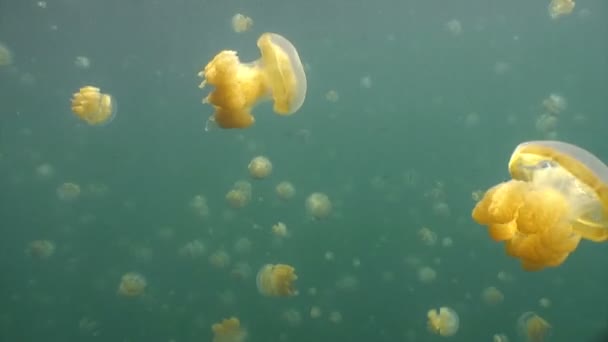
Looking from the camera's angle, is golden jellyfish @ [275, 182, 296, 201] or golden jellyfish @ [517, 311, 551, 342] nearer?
golden jellyfish @ [517, 311, 551, 342]

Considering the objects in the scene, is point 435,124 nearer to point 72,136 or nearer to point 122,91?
point 122,91

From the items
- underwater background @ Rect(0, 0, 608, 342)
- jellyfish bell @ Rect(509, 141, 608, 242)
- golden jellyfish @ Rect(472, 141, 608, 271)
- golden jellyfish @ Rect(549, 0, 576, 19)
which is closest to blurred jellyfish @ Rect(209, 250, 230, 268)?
underwater background @ Rect(0, 0, 608, 342)

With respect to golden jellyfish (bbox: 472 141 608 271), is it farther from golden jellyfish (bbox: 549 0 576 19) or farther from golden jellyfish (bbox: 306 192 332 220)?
golden jellyfish (bbox: 549 0 576 19)

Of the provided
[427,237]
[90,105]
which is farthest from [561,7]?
[90,105]

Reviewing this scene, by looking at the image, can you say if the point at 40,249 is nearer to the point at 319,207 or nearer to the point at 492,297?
the point at 319,207

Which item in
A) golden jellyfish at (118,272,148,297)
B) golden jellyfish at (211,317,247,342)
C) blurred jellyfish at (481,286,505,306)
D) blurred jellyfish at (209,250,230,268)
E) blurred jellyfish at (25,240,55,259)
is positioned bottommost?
blurred jellyfish at (481,286,505,306)

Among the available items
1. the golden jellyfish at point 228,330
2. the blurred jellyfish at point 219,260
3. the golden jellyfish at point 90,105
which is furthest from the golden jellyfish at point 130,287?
the golden jellyfish at point 90,105

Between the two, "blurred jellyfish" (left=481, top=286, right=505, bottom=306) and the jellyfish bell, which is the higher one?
"blurred jellyfish" (left=481, top=286, right=505, bottom=306)
